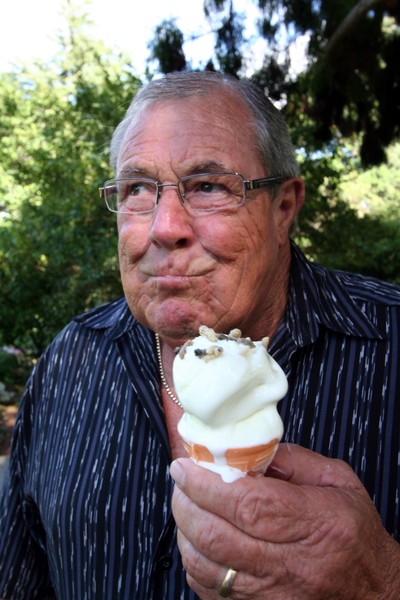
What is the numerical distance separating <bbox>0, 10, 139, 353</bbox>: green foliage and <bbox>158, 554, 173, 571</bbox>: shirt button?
378cm

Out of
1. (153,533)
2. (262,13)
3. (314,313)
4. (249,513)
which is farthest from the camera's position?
(262,13)

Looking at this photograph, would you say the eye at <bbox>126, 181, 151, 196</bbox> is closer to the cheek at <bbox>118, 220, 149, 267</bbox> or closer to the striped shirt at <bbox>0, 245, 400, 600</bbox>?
the cheek at <bbox>118, 220, 149, 267</bbox>

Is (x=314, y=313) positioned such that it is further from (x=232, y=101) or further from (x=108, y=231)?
(x=108, y=231)

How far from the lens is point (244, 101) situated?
1.73m

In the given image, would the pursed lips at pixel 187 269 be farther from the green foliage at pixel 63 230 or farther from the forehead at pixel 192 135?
→ the green foliage at pixel 63 230

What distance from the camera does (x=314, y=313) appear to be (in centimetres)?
178

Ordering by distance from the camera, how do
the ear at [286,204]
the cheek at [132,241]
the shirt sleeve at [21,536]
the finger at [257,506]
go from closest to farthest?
1. the finger at [257,506]
2. the cheek at [132,241]
3. the ear at [286,204]
4. the shirt sleeve at [21,536]

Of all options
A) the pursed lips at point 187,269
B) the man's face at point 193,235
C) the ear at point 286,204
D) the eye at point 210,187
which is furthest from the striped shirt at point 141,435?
the eye at point 210,187

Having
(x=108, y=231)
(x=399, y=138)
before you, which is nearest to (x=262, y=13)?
(x=399, y=138)

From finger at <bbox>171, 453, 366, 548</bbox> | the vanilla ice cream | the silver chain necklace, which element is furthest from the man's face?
finger at <bbox>171, 453, 366, 548</bbox>

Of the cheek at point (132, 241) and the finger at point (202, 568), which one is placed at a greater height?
the cheek at point (132, 241)

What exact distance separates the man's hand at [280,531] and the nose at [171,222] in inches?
27.2

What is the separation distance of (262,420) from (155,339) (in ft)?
3.09

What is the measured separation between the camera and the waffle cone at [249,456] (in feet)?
3.43
